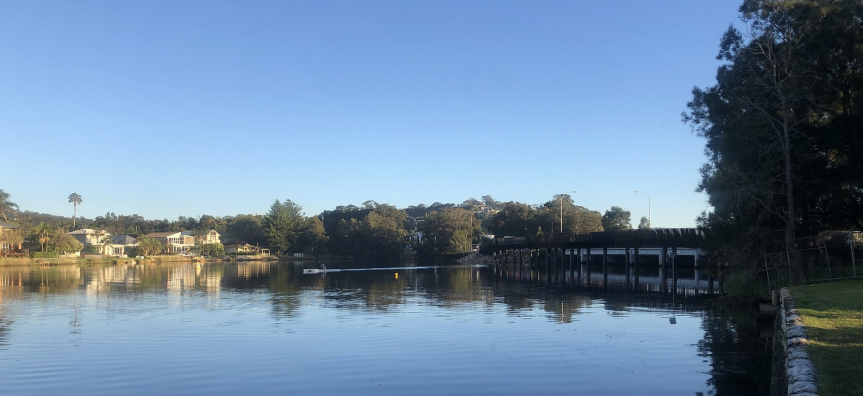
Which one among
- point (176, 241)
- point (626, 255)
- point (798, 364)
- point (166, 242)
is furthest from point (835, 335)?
point (176, 241)

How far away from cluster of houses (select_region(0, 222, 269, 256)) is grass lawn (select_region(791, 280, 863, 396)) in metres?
113

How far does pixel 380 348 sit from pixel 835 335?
12.5 m

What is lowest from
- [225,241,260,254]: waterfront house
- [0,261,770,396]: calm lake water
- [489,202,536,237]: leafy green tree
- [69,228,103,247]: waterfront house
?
[225,241,260,254]: waterfront house

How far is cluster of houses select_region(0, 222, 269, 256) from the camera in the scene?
338 ft

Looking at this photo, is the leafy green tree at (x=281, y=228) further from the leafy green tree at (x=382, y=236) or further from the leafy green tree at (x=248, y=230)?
the leafy green tree at (x=382, y=236)

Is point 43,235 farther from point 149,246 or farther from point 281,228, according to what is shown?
point 281,228

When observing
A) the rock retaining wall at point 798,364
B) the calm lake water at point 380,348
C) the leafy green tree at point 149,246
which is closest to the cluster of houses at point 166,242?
the leafy green tree at point 149,246

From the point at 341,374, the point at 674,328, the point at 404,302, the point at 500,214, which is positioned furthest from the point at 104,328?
the point at 500,214

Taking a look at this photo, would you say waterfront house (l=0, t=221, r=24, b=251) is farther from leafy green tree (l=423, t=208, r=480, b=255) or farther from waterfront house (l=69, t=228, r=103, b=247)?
leafy green tree (l=423, t=208, r=480, b=255)

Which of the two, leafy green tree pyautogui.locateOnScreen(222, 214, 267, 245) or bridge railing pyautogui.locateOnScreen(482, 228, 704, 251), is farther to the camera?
leafy green tree pyautogui.locateOnScreen(222, 214, 267, 245)

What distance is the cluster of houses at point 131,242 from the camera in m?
103

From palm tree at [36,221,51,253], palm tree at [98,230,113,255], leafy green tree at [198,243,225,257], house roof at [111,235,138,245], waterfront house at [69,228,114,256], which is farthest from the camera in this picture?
leafy green tree at [198,243,225,257]

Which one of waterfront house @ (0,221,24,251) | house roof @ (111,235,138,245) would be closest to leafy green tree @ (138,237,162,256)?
house roof @ (111,235,138,245)

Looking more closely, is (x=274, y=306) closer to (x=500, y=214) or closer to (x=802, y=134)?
(x=802, y=134)
